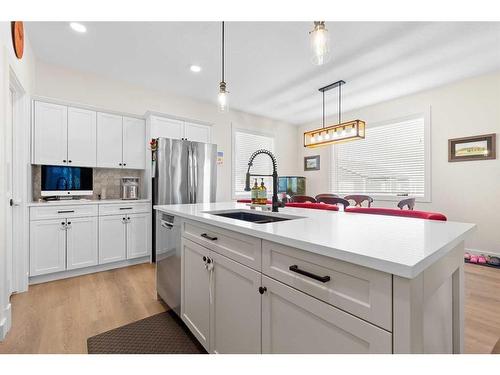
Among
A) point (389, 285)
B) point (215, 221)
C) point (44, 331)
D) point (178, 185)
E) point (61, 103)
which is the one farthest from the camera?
point (178, 185)

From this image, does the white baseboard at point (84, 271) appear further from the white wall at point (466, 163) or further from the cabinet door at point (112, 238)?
the white wall at point (466, 163)

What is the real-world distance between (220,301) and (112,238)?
252cm

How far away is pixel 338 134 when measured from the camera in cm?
346

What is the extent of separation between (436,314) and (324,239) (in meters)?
0.48

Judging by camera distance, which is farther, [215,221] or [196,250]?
[196,250]

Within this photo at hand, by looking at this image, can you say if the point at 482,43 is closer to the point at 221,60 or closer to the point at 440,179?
the point at 440,179

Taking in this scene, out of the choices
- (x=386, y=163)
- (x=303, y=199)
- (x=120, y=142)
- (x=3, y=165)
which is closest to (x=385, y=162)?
(x=386, y=163)

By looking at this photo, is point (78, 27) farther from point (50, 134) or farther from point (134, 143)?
point (134, 143)

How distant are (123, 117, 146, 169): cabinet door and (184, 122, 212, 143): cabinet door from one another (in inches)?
25.8

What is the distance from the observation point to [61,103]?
3070 millimetres

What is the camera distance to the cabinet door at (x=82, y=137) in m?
3.17

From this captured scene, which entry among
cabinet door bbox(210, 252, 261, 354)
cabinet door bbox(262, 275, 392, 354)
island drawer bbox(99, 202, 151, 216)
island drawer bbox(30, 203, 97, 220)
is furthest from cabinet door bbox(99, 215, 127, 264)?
cabinet door bbox(262, 275, 392, 354)
